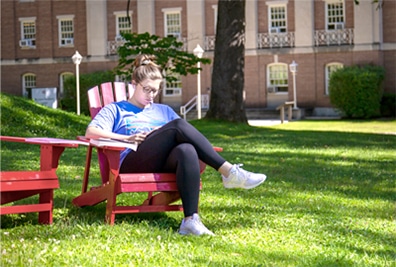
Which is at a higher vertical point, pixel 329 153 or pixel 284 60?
pixel 284 60

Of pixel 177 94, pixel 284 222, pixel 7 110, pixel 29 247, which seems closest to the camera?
pixel 29 247

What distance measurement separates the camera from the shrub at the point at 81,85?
116ft

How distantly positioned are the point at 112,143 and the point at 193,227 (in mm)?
779

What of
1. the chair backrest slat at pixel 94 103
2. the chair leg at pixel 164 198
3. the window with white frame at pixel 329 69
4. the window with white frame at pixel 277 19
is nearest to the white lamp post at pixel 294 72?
the window with white frame at pixel 329 69

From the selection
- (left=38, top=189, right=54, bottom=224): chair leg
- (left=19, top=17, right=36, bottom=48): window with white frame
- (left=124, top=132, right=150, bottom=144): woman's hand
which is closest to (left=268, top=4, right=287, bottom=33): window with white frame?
(left=19, top=17, right=36, bottom=48): window with white frame

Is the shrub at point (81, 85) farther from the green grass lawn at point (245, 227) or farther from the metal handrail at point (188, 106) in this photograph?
the green grass lawn at point (245, 227)

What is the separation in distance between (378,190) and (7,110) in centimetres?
807

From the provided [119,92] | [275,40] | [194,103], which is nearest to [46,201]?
[119,92]

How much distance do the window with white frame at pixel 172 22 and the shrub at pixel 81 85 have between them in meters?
3.63

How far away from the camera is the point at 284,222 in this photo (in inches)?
229

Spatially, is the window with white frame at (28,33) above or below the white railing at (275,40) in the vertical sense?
above

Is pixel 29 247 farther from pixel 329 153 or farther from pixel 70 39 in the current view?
pixel 70 39

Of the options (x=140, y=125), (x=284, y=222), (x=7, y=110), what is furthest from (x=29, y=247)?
(x=7, y=110)

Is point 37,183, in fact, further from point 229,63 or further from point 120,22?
point 120,22
